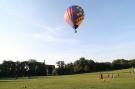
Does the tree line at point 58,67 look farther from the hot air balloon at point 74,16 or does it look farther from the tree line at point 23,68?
the hot air balloon at point 74,16

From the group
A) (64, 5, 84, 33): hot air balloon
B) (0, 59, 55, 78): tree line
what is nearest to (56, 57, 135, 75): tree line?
(0, 59, 55, 78): tree line

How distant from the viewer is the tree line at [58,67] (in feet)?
485

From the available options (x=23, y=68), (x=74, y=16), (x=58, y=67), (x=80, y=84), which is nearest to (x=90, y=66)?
(x=58, y=67)

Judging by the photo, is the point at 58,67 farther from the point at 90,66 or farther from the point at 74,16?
the point at 74,16

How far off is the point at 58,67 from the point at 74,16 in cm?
11546

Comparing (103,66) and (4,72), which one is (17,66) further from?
(103,66)

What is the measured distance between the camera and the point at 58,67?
6147 inches

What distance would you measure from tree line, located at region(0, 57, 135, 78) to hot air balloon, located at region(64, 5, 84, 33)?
10308cm

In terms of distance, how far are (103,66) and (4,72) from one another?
58561 millimetres

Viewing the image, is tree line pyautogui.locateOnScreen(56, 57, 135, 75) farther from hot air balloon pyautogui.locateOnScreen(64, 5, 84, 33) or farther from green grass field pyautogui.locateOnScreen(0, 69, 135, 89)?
hot air balloon pyautogui.locateOnScreen(64, 5, 84, 33)

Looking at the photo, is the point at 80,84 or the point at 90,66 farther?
the point at 90,66

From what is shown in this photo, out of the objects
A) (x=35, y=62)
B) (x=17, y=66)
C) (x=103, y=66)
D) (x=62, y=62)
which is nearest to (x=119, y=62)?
(x=103, y=66)

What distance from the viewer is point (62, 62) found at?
171 metres

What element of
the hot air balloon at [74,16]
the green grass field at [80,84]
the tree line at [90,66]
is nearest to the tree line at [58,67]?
the tree line at [90,66]
